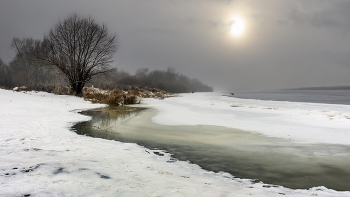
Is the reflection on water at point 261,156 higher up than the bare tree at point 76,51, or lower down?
lower down

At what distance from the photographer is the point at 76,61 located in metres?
17.7

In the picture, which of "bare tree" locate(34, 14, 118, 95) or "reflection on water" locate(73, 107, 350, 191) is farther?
"bare tree" locate(34, 14, 118, 95)

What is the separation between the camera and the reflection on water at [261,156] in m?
2.37

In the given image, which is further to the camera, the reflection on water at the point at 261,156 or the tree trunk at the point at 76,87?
the tree trunk at the point at 76,87

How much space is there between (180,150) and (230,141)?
4.49 feet

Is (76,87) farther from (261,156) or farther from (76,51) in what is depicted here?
(261,156)

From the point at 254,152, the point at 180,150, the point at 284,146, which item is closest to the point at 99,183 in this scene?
the point at 180,150

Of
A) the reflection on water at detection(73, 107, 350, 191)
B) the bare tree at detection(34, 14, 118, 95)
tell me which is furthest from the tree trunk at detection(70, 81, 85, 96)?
the reflection on water at detection(73, 107, 350, 191)

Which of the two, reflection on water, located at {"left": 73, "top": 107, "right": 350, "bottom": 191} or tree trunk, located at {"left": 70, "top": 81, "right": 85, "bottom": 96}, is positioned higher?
tree trunk, located at {"left": 70, "top": 81, "right": 85, "bottom": 96}

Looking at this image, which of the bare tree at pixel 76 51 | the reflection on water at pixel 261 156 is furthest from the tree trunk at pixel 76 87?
the reflection on water at pixel 261 156

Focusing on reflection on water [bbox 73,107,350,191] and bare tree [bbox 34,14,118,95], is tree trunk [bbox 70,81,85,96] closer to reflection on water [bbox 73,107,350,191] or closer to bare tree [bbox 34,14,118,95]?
bare tree [bbox 34,14,118,95]

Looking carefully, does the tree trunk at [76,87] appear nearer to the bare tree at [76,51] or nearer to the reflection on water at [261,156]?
the bare tree at [76,51]

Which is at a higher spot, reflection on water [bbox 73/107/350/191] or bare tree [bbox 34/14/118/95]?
bare tree [bbox 34/14/118/95]

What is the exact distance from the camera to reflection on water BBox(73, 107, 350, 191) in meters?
2.37
